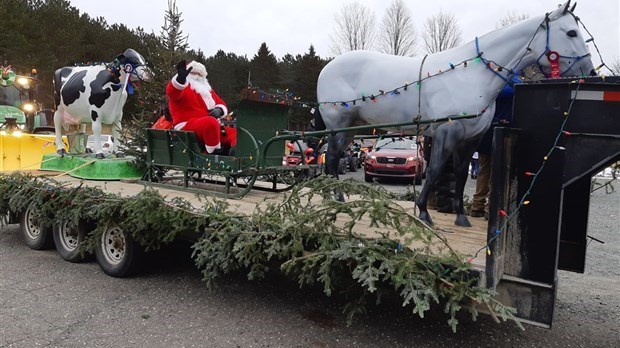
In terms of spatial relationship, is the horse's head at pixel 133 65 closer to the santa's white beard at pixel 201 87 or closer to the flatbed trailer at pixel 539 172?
the santa's white beard at pixel 201 87

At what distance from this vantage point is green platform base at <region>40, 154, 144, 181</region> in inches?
223

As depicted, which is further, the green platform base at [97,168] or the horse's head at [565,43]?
the green platform base at [97,168]

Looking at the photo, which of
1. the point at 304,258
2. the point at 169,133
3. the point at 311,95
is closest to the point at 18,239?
the point at 169,133

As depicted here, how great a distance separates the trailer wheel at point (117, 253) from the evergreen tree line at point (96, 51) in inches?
240

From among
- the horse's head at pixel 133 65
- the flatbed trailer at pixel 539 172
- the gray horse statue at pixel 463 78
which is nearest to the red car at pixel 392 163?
the horse's head at pixel 133 65

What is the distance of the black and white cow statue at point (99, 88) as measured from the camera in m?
6.05

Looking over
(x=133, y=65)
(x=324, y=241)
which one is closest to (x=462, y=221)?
(x=324, y=241)

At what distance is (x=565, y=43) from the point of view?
3398 millimetres

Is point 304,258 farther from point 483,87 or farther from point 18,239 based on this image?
point 18,239

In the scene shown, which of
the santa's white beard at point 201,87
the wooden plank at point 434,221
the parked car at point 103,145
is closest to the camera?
the wooden plank at point 434,221

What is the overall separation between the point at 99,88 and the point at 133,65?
0.53 metres

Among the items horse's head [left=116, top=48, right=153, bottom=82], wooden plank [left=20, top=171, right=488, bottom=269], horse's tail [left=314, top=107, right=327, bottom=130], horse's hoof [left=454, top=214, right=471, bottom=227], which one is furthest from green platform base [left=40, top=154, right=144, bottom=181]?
horse's hoof [left=454, top=214, right=471, bottom=227]

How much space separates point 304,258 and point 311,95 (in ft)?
102

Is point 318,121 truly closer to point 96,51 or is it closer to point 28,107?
point 28,107
